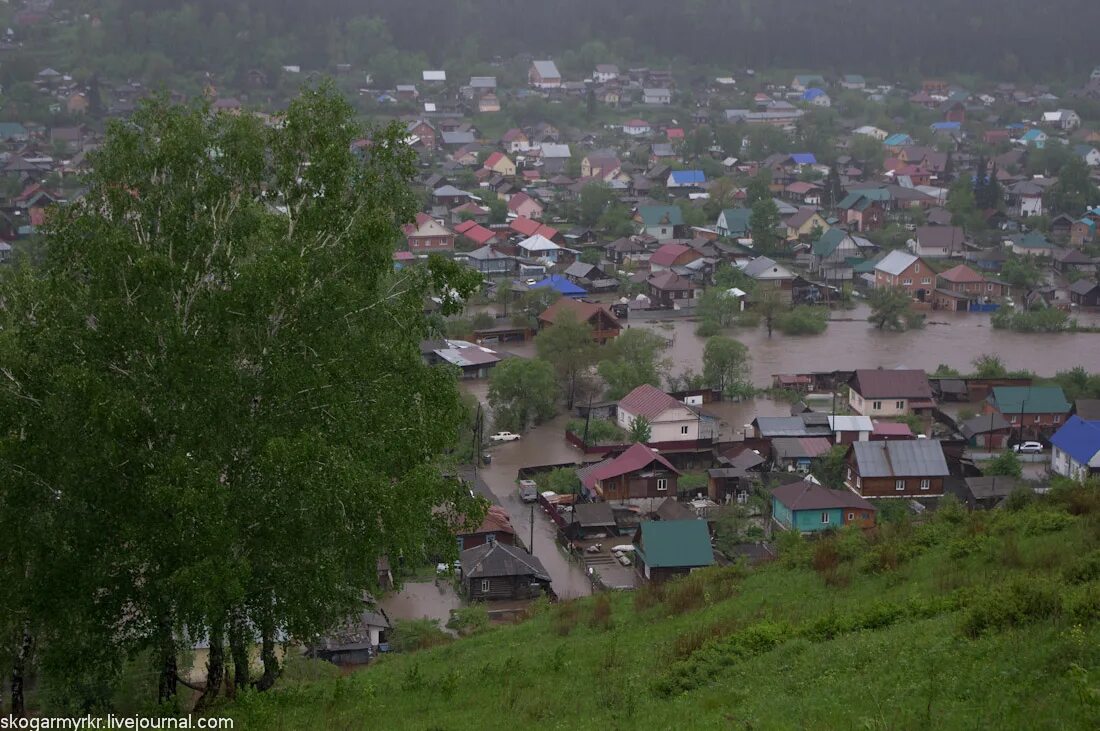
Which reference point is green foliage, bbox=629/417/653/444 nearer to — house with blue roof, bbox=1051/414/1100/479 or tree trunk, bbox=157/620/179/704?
house with blue roof, bbox=1051/414/1100/479

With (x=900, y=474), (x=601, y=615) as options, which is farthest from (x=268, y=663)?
(x=900, y=474)

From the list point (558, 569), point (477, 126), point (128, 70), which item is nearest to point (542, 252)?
point (558, 569)

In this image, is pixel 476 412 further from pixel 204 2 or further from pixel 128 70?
pixel 204 2

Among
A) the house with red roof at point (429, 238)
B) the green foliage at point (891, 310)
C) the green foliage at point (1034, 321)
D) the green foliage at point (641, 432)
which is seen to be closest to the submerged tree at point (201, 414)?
the green foliage at point (641, 432)

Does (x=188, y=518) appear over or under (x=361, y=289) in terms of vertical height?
under

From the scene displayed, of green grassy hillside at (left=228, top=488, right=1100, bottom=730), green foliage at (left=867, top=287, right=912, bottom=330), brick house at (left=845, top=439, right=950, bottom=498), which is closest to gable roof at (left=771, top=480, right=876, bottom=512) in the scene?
brick house at (left=845, top=439, right=950, bottom=498)

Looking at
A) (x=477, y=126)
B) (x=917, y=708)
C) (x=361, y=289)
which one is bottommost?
(x=477, y=126)
